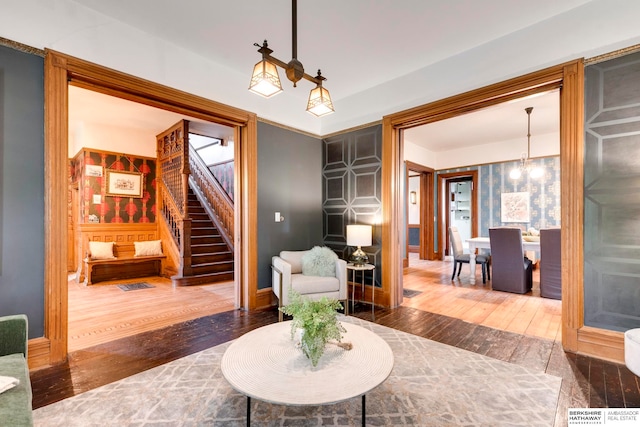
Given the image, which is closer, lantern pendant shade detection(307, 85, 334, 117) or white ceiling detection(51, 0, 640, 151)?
lantern pendant shade detection(307, 85, 334, 117)

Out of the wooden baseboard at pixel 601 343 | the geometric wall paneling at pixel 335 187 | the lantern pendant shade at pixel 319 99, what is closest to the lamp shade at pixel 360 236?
the geometric wall paneling at pixel 335 187

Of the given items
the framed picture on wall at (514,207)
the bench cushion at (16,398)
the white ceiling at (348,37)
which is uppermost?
the white ceiling at (348,37)

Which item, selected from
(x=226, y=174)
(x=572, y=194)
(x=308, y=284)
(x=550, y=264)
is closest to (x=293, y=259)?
(x=308, y=284)

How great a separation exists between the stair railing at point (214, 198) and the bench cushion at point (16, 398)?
4881 mm

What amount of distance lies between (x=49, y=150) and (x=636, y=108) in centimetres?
485

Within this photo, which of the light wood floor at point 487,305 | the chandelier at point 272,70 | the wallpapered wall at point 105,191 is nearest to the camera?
the chandelier at point 272,70

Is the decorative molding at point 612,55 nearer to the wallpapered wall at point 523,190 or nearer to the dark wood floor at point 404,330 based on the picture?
the dark wood floor at point 404,330

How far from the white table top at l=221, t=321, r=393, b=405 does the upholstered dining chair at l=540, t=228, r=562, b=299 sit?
385 centimetres

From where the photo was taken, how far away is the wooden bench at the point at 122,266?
537 centimetres

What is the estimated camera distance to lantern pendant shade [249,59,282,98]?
198 cm

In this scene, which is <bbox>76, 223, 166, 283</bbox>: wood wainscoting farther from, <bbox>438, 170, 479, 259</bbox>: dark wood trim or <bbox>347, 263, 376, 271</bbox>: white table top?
<bbox>438, 170, 479, 259</bbox>: dark wood trim

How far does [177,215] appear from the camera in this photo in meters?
5.75

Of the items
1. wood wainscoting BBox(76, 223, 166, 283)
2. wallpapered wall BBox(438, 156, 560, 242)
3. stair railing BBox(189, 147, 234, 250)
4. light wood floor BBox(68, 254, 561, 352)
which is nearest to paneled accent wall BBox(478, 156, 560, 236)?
wallpapered wall BBox(438, 156, 560, 242)

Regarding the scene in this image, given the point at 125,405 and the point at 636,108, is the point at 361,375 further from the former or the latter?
the point at 636,108
